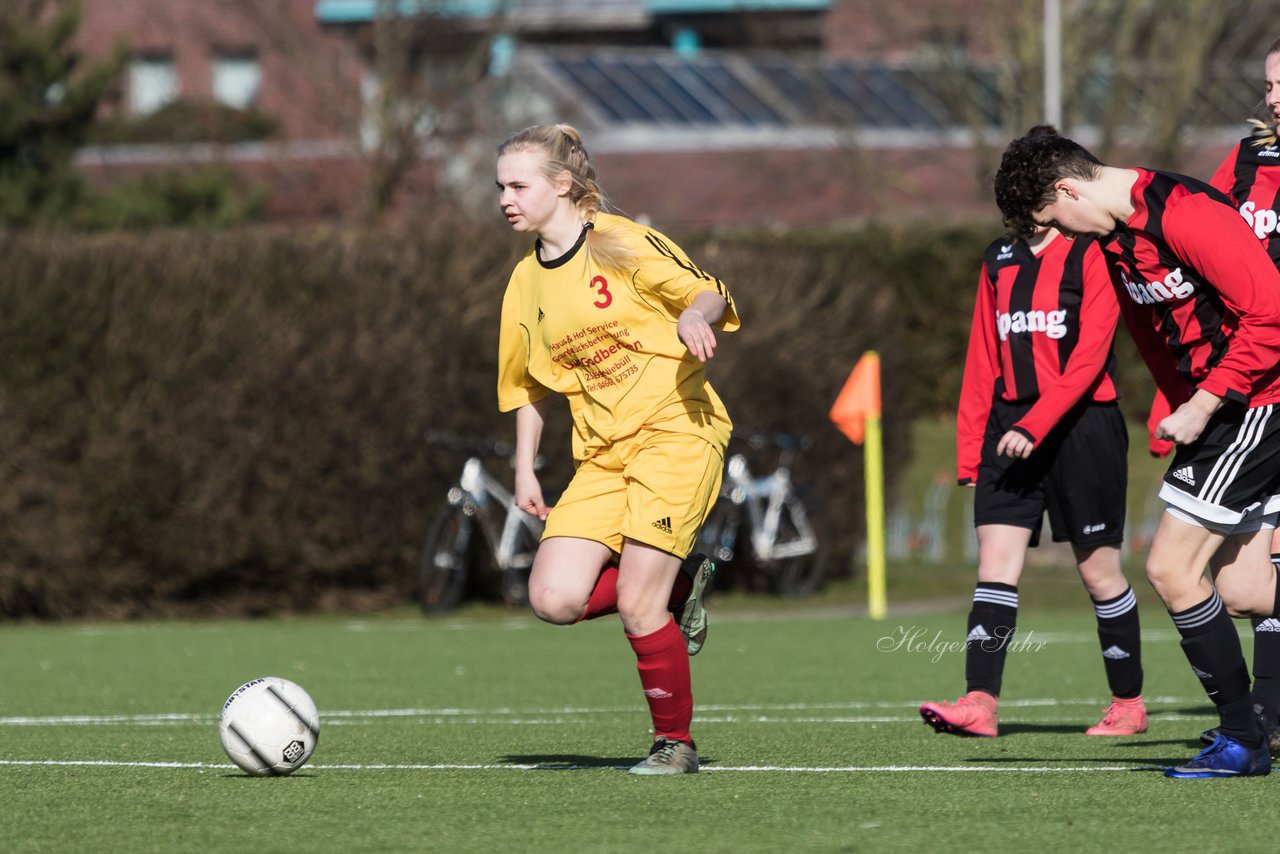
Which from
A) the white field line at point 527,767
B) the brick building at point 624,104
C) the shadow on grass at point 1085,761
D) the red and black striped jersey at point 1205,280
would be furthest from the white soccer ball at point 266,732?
the brick building at point 624,104

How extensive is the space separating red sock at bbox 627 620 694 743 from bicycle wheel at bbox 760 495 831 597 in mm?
10628

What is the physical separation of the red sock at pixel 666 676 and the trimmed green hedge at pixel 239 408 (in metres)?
9.32

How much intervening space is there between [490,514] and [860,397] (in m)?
3.12

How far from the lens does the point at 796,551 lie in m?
17.1

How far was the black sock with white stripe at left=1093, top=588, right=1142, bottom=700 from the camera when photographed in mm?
7648

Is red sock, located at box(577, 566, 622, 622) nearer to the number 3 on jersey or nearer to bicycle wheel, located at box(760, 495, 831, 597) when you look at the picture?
the number 3 on jersey

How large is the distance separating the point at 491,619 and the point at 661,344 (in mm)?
9553

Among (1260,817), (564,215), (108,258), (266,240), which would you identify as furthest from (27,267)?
(1260,817)

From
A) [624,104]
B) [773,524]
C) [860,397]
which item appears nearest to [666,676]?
[860,397]

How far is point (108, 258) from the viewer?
1523 centimetres

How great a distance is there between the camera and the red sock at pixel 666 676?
6332mm

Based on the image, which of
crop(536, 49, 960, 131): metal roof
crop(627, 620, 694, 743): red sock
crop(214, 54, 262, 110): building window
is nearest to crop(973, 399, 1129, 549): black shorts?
crop(627, 620, 694, 743): red sock

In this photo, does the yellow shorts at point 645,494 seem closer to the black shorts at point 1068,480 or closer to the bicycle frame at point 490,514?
the black shorts at point 1068,480

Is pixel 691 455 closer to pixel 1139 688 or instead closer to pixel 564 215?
pixel 564 215
